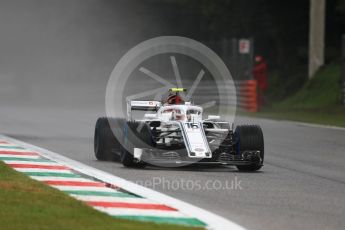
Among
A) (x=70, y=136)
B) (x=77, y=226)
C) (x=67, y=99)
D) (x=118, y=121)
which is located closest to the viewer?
(x=77, y=226)

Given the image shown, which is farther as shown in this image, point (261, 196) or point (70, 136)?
point (70, 136)

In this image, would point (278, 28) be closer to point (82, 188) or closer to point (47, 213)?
point (82, 188)

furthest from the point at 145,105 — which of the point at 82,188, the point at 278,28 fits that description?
the point at 278,28

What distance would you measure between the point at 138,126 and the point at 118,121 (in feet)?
4.34

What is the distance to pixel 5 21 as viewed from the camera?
48.3 m

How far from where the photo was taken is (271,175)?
1263 cm

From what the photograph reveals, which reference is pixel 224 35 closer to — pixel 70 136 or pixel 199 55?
pixel 199 55

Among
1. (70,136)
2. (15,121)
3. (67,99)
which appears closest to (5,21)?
(67,99)

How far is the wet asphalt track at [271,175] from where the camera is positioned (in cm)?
900

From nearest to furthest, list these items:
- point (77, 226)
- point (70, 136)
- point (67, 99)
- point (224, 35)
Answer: point (77, 226) < point (70, 136) < point (67, 99) < point (224, 35)

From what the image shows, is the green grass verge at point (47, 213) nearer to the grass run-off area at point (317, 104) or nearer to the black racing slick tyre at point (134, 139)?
the black racing slick tyre at point (134, 139)

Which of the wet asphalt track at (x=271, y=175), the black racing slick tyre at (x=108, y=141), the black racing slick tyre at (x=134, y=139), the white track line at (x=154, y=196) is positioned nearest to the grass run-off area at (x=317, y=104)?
the wet asphalt track at (x=271, y=175)

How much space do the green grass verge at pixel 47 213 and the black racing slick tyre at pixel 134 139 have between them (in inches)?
Result: 106

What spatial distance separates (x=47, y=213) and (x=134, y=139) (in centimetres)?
438
